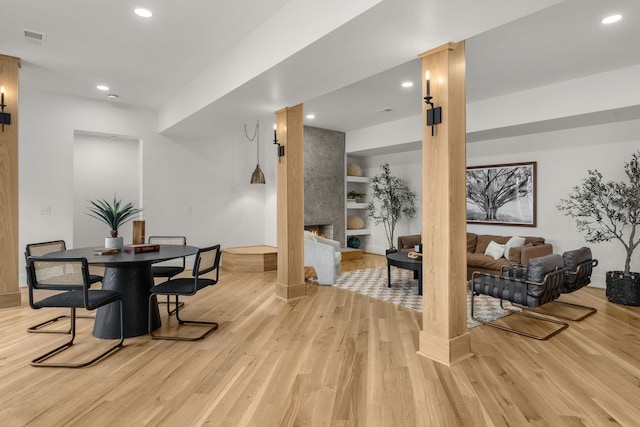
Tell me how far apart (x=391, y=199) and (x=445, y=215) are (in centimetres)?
533

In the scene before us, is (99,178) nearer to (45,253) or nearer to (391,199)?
(45,253)

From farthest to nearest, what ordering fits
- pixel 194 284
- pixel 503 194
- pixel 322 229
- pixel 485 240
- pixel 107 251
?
pixel 322 229
pixel 503 194
pixel 485 240
pixel 107 251
pixel 194 284

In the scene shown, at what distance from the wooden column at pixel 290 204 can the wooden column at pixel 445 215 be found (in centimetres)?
209

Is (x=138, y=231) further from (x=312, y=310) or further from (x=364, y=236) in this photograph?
(x=364, y=236)

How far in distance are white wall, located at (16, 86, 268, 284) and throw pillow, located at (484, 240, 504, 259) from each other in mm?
4072

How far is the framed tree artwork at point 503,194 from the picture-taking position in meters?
6.25

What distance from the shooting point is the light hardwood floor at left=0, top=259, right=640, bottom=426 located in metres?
2.20

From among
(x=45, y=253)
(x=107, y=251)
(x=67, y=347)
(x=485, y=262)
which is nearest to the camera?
(x=67, y=347)

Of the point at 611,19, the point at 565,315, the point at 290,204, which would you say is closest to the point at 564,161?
the point at 565,315

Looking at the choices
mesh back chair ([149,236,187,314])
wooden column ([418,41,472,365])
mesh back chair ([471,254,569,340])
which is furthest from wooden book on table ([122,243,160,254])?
mesh back chair ([471,254,569,340])

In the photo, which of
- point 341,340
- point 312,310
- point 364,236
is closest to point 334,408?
point 341,340

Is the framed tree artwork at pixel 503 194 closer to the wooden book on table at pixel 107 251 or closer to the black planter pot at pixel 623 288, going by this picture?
the black planter pot at pixel 623 288

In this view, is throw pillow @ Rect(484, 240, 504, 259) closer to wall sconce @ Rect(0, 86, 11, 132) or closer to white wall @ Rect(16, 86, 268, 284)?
white wall @ Rect(16, 86, 268, 284)

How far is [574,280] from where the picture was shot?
403 cm
